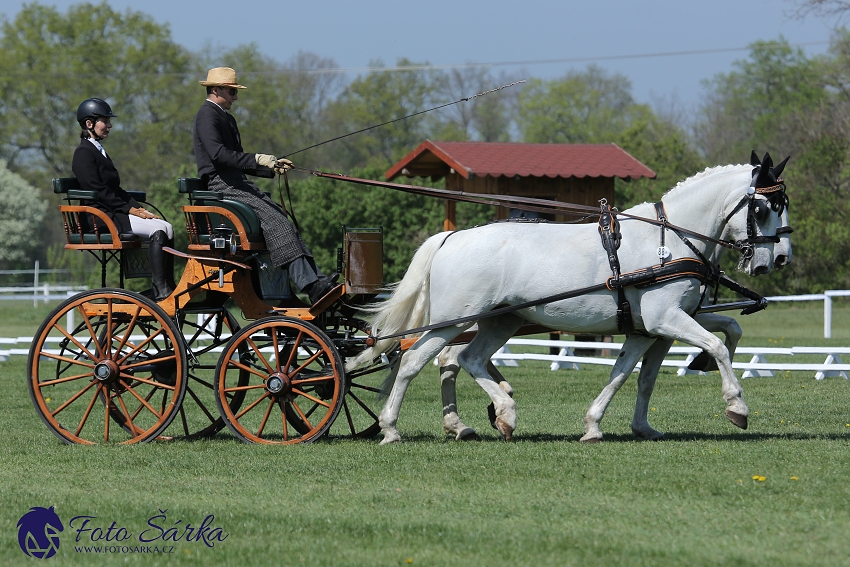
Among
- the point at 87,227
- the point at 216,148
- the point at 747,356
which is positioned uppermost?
the point at 216,148

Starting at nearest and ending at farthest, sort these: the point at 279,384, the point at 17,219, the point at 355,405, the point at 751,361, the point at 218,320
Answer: the point at 279,384 → the point at 218,320 → the point at 355,405 → the point at 751,361 → the point at 17,219

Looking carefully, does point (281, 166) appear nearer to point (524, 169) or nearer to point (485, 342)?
point (485, 342)

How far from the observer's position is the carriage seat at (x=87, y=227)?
28.5 ft

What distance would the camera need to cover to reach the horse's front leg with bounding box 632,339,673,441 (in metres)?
8.85

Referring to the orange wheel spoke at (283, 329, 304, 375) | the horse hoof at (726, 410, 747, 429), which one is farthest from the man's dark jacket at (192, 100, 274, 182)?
the horse hoof at (726, 410, 747, 429)

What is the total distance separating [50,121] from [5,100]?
2.34 metres

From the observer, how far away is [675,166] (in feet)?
114

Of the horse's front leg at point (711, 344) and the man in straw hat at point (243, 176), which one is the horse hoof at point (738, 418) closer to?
the horse's front leg at point (711, 344)

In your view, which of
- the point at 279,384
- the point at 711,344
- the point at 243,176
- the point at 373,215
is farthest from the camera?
the point at 373,215

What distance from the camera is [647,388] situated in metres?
8.98

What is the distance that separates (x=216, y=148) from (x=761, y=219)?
4016mm

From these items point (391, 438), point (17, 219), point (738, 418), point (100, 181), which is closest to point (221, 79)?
point (100, 181)

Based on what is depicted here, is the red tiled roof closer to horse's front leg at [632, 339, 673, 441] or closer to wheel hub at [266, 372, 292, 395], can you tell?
horse's front leg at [632, 339, 673, 441]

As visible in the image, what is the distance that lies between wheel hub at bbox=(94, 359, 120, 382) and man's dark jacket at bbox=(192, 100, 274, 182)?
1556 mm
